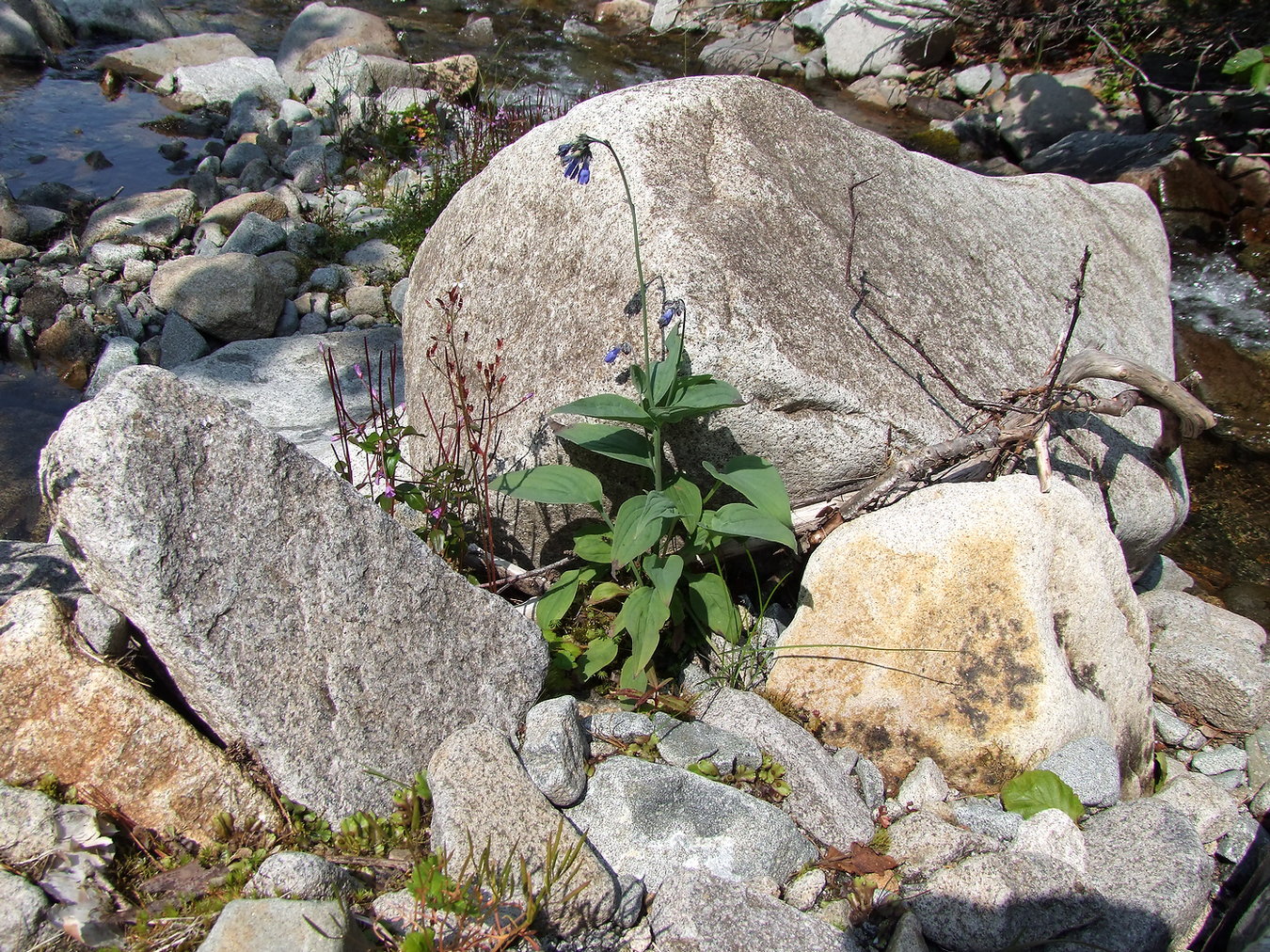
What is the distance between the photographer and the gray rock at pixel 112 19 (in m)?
11.6

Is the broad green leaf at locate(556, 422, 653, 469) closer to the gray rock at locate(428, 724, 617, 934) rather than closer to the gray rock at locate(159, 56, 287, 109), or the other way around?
the gray rock at locate(428, 724, 617, 934)

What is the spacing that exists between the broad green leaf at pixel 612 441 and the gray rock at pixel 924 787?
1271 mm

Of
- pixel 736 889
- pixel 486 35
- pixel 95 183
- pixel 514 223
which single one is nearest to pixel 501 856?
pixel 736 889

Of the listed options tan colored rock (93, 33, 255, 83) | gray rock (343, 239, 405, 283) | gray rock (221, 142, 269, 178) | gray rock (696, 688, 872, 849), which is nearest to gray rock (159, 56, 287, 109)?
tan colored rock (93, 33, 255, 83)

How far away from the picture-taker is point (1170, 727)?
11.7 feet

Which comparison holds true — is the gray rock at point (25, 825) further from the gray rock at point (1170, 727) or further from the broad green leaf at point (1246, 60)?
the broad green leaf at point (1246, 60)

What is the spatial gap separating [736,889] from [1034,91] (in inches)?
396

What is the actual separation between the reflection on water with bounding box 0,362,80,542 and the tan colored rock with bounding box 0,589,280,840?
263 cm

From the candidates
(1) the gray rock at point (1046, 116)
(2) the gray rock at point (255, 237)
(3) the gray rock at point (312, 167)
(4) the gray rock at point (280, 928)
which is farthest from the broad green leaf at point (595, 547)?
(1) the gray rock at point (1046, 116)

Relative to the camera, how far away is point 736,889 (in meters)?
2.31

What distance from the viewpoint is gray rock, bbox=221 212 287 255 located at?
6.78 m

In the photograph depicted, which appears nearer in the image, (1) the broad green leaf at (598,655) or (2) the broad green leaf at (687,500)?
(2) the broad green leaf at (687,500)

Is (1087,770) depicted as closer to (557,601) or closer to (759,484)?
(759,484)

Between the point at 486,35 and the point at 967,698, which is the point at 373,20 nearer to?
the point at 486,35
